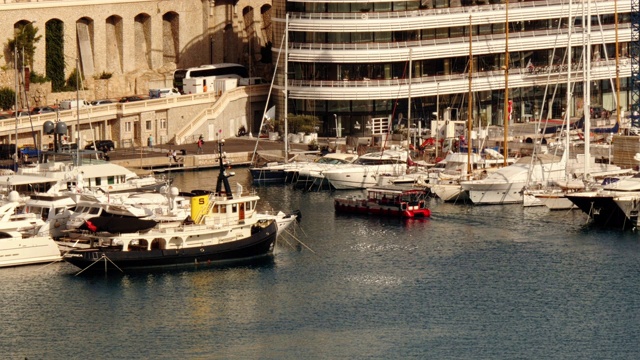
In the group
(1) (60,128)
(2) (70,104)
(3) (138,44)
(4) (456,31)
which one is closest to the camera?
(1) (60,128)

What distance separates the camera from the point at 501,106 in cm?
13062

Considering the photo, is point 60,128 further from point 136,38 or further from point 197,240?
point 136,38

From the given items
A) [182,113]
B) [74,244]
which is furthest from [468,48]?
[74,244]

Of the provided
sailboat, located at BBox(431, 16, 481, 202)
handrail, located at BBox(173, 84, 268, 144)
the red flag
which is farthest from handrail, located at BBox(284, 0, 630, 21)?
the red flag

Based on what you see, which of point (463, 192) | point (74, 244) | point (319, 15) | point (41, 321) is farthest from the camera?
point (319, 15)

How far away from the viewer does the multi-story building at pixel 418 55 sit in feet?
408

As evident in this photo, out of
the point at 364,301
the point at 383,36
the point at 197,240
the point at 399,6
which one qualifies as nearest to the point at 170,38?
the point at 383,36

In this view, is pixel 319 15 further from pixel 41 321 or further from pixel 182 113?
pixel 41 321

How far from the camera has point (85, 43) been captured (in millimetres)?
128375

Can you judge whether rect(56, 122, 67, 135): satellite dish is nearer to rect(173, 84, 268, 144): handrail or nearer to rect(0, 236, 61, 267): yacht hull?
rect(173, 84, 268, 144): handrail

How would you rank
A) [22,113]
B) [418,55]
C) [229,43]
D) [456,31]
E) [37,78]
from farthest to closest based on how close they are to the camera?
[229,43] < [456,31] < [418,55] < [37,78] < [22,113]

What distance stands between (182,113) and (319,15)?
10217 millimetres

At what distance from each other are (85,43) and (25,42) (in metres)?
6.67

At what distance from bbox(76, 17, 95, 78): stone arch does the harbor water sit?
3362 cm
